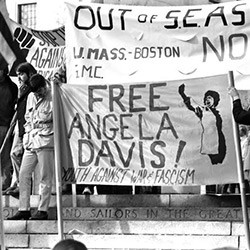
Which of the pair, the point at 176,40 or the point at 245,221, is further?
the point at 176,40

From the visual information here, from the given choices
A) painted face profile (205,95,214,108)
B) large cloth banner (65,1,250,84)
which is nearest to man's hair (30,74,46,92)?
large cloth banner (65,1,250,84)

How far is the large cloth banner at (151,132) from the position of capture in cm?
1311

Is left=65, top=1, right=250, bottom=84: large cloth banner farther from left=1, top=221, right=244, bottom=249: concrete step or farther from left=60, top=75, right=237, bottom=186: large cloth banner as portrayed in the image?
left=1, top=221, right=244, bottom=249: concrete step

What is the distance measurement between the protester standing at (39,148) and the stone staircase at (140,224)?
233 mm

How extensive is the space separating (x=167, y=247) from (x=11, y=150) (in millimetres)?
3407

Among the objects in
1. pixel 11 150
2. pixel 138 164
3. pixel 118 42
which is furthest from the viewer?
pixel 11 150

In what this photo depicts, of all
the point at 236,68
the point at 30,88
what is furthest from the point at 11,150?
the point at 236,68

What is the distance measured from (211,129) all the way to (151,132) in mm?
786

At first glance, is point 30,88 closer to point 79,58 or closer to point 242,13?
point 79,58

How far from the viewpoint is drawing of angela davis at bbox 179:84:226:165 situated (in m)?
13.0

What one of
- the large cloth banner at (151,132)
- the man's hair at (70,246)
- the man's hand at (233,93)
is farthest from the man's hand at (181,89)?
the man's hair at (70,246)

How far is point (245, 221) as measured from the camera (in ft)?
40.8

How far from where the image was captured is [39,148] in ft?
49.8

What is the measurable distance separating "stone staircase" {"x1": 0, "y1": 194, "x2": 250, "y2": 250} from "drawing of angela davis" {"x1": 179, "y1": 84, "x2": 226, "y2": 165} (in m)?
1.16
